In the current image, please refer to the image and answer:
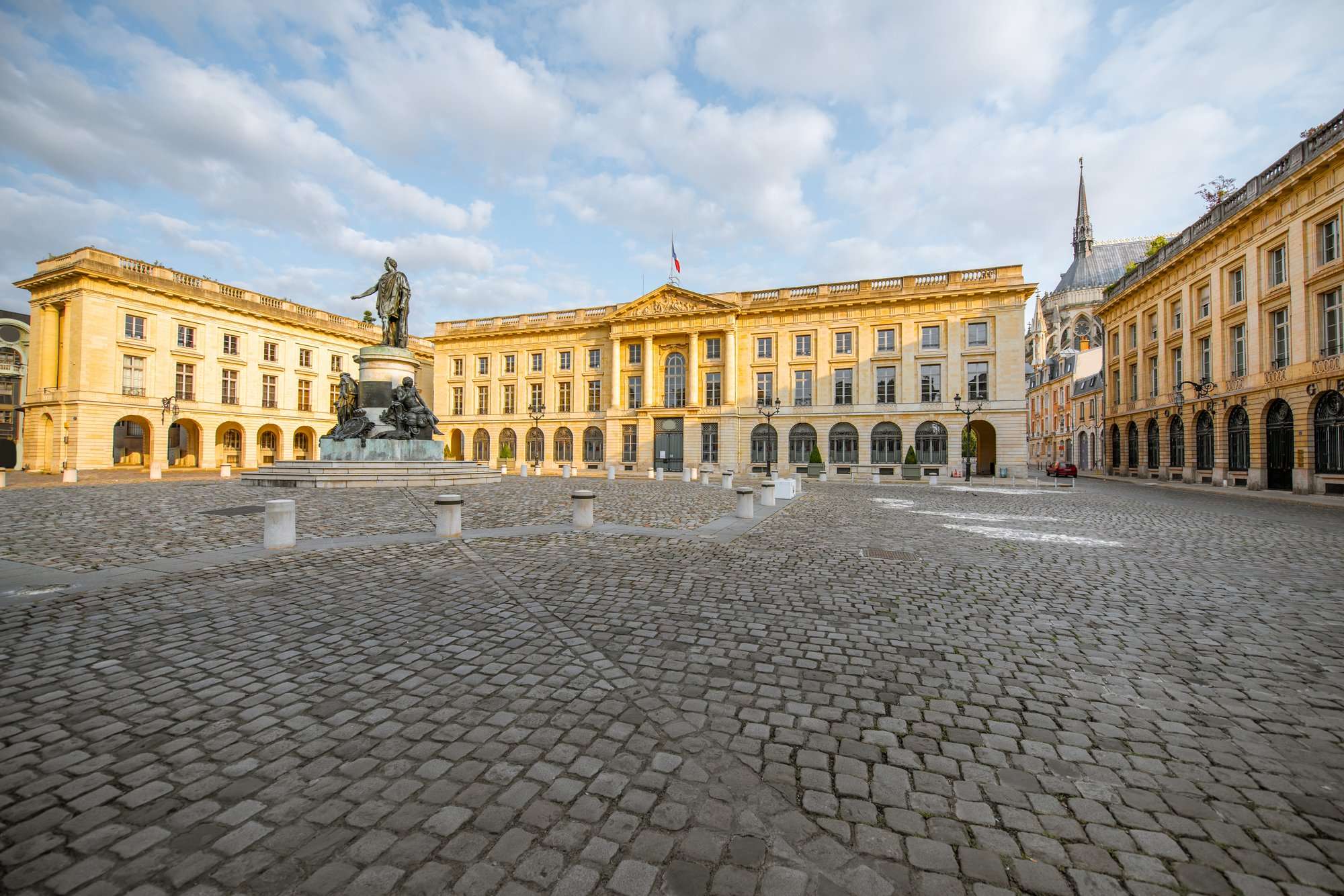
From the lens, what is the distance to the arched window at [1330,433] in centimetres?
2200

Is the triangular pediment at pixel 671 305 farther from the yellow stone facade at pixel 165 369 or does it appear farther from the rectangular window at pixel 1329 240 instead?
the rectangular window at pixel 1329 240

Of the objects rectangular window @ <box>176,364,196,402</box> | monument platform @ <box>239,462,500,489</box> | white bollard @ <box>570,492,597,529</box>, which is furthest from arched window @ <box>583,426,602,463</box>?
white bollard @ <box>570,492,597,529</box>

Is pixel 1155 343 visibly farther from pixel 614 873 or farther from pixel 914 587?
pixel 614 873

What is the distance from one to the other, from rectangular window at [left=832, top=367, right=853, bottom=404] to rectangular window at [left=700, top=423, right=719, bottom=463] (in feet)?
32.8

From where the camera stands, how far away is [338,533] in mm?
10102

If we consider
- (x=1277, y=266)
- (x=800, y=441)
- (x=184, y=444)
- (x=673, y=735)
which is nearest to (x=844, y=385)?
(x=800, y=441)

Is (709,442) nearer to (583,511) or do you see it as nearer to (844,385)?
(844,385)

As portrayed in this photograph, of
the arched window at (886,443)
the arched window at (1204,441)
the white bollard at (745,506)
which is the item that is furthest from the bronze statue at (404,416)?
the arched window at (1204,441)

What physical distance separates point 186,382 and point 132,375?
298 centimetres

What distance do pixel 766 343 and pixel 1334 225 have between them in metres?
29.8

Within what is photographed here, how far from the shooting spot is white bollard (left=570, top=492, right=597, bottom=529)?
37.1 ft

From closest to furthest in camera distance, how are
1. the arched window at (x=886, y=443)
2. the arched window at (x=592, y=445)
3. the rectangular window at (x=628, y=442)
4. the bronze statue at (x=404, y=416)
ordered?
the bronze statue at (x=404, y=416), the arched window at (x=886, y=443), the rectangular window at (x=628, y=442), the arched window at (x=592, y=445)

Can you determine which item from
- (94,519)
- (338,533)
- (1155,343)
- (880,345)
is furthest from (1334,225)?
(94,519)

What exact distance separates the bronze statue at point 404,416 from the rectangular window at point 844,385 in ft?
102
